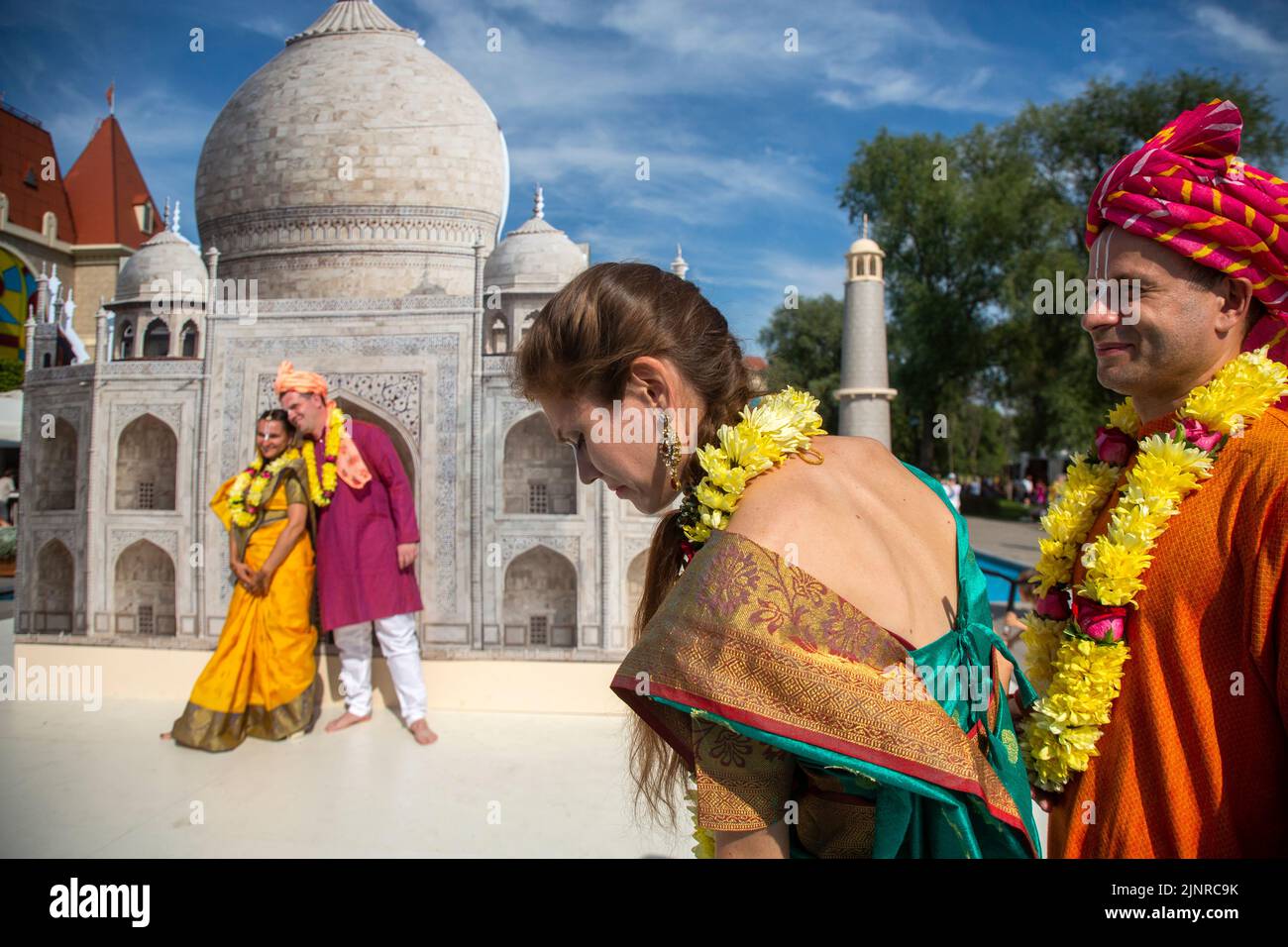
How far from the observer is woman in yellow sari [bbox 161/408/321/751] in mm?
4344

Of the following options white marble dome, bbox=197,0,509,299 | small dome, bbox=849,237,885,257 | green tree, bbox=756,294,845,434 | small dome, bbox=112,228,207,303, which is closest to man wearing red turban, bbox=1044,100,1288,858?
white marble dome, bbox=197,0,509,299

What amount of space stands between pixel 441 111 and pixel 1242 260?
22.6 ft

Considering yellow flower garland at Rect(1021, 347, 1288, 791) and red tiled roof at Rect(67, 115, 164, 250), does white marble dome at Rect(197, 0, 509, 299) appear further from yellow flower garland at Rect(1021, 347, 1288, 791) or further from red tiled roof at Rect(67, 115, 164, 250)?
yellow flower garland at Rect(1021, 347, 1288, 791)

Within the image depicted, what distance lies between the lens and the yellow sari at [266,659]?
170 inches

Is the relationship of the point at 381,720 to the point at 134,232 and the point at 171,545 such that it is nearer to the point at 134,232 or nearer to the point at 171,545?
the point at 171,545

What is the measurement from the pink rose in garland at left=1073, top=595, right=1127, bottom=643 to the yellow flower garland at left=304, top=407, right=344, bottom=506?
397 centimetres

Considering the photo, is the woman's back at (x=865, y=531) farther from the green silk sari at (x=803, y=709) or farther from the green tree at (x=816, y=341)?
the green tree at (x=816, y=341)

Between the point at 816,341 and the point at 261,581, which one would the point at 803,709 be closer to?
the point at 261,581

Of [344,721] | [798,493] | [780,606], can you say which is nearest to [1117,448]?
[798,493]

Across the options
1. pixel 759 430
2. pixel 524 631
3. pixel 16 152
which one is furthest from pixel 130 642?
pixel 759 430

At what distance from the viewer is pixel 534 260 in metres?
6.94

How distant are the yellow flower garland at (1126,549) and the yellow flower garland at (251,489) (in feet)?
13.5

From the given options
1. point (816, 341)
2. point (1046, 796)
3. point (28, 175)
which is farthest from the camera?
point (816, 341)

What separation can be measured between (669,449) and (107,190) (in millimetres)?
5963
